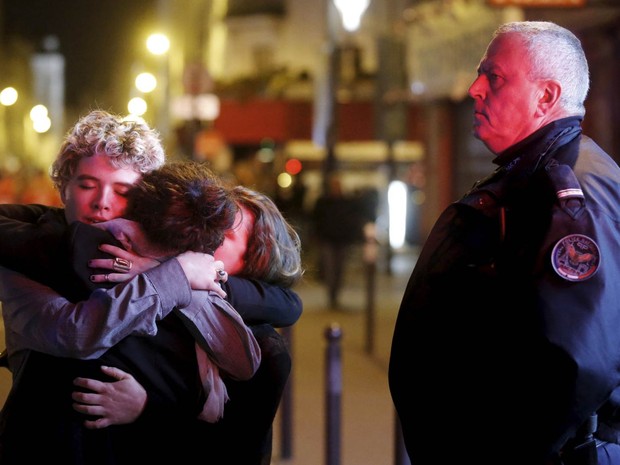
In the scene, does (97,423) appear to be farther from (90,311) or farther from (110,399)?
(90,311)

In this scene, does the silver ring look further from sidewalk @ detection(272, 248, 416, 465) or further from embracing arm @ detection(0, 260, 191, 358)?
sidewalk @ detection(272, 248, 416, 465)

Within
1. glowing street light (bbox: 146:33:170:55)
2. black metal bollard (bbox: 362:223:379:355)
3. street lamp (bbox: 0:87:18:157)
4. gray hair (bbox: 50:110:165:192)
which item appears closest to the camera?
gray hair (bbox: 50:110:165:192)

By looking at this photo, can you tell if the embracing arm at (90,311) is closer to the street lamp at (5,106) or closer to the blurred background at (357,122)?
the blurred background at (357,122)

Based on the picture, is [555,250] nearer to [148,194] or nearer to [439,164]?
[148,194]

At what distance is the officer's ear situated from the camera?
273 centimetres

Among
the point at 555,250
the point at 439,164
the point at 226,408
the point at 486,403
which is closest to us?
the point at 555,250

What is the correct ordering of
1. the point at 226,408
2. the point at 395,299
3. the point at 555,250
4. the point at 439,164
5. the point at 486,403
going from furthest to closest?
the point at 439,164
the point at 395,299
the point at 226,408
the point at 486,403
the point at 555,250

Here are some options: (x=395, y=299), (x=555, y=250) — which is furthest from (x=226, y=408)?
(x=395, y=299)

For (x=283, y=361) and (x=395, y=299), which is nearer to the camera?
(x=283, y=361)

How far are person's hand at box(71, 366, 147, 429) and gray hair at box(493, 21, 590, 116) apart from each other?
4.22 feet

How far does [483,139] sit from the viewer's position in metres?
2.84

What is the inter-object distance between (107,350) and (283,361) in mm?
564

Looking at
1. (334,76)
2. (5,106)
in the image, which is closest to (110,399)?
(334,76)

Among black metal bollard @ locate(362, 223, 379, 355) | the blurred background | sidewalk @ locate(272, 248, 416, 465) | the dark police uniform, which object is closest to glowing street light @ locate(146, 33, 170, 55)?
the blurred background
